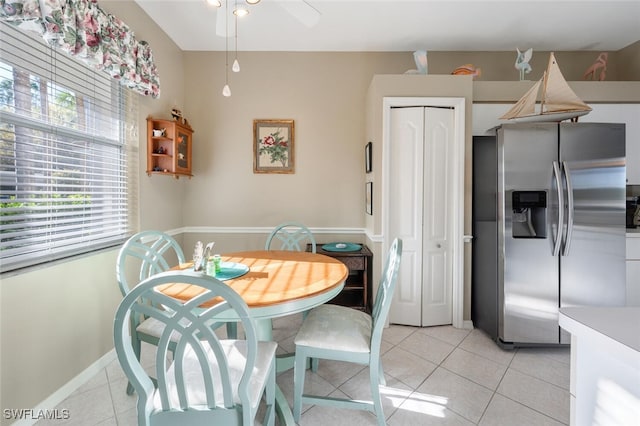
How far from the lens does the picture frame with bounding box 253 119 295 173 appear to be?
10.4 ft

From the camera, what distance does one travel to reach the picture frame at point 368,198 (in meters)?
2.76

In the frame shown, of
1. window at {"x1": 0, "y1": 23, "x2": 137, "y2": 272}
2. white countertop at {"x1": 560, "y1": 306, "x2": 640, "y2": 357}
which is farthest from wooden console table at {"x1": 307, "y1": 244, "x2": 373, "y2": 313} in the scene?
white countertop at {"x1": 560, "y1": 306, "x2": 640, "y2": 357}

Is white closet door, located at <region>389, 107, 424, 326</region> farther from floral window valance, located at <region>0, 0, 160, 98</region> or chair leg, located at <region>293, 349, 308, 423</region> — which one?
floral window valance, located at <region>0, 0, 160, 98</region>

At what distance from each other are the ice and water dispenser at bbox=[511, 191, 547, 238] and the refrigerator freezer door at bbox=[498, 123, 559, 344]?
3cm

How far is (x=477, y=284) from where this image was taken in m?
2.68

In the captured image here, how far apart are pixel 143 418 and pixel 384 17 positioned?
317cm

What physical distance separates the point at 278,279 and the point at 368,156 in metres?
1.80

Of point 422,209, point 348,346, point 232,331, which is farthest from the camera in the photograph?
point 422,209

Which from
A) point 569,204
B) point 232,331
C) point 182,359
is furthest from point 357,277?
point 182,359

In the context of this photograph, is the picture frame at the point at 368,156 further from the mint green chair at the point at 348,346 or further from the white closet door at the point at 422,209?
the mint green chair at the point at 348,346

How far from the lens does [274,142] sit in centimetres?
318

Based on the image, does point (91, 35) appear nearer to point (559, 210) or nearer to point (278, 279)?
point (278, 279)

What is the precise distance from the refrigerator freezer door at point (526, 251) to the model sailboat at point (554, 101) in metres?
0.14

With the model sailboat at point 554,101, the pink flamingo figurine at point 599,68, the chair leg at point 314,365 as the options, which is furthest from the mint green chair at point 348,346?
the pink flamingo figurine at point 599,68
